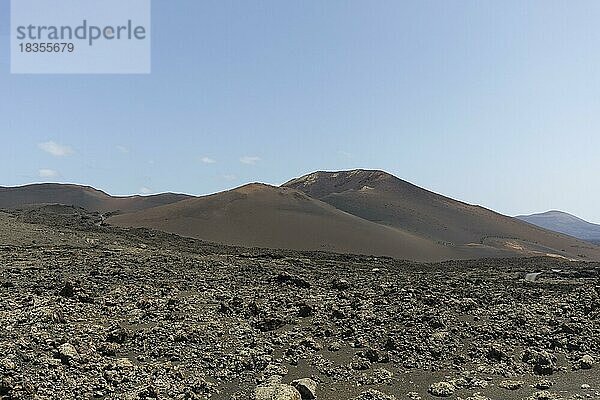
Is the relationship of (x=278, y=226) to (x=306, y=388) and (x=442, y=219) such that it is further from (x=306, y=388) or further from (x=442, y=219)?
(x=306, y=388)

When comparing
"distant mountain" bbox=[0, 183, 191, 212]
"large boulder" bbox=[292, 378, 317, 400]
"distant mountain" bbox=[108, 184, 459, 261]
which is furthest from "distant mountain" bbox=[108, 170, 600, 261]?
"distant mountain" bbox=[0, 183, 191, 212]

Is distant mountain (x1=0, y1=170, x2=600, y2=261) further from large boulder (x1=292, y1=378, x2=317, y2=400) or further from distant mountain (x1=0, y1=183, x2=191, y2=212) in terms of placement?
large boulder (x1=292, y1=378, x2=317, y2=400)

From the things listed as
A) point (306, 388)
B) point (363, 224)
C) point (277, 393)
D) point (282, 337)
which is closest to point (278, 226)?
point (363, 224)

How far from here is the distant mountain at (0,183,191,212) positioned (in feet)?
314

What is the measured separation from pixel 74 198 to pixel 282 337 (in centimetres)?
9802

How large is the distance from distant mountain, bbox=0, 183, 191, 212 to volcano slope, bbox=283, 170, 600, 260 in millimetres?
38603

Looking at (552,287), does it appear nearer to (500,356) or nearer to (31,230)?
(500,356)

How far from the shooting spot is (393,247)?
40.4 meters

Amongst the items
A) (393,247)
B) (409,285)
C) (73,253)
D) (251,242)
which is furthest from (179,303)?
(393,247)

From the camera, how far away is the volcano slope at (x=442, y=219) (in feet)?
188

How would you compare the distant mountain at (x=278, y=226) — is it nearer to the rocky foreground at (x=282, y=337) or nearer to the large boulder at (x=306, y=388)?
the rocky foreground at (x=282, y=337)

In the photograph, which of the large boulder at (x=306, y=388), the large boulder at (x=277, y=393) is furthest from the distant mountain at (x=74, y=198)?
the large boulder at (x=277, y=393)

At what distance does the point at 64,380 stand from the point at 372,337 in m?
5.90

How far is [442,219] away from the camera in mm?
65688
